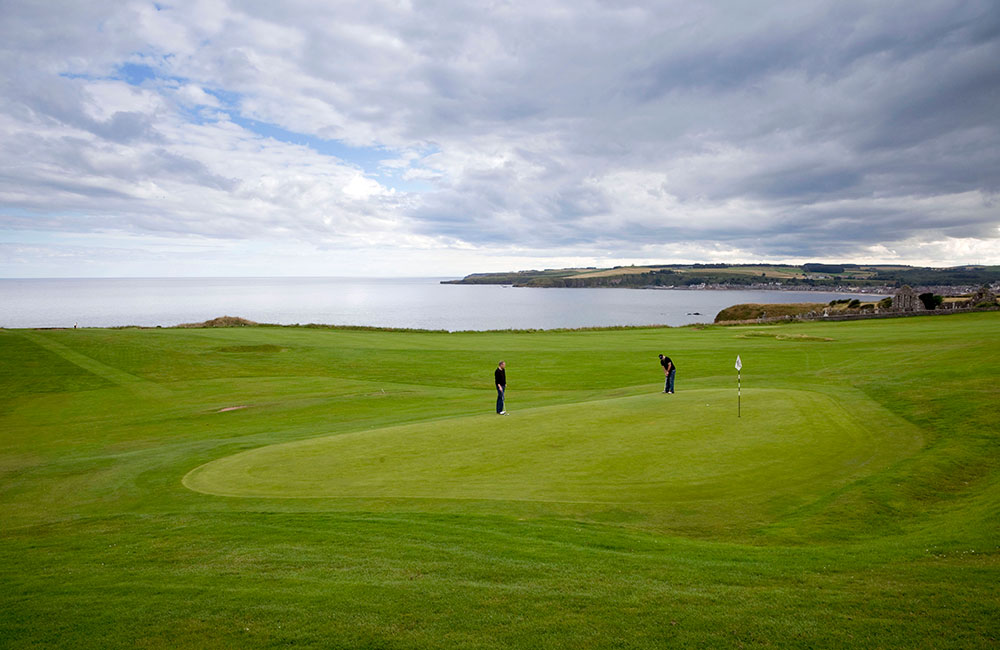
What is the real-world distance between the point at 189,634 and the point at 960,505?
45.7 feet

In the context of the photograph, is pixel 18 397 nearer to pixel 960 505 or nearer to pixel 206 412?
pixel 206 412

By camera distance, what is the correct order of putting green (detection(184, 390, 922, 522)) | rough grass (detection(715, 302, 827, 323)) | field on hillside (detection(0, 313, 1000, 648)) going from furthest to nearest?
rough grass (detection(715, 302, 827, 323)) → putting green (detection(184, 390, 922, 522)) → field on hillside (detection(0, 313, 1000, 648))

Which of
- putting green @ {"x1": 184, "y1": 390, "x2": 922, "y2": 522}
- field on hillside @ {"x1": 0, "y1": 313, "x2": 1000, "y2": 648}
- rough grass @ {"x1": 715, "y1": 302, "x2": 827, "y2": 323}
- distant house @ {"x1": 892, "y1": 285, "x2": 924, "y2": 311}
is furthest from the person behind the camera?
rough grass @ {"x1": 715, "y1": 302, "x2": 827, "y2": 323}

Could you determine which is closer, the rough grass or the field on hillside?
the field on hillside

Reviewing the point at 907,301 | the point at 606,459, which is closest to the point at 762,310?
the point at 907,301

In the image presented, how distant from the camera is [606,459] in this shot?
46.7 ft

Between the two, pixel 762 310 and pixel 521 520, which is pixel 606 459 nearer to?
pixel 521 520

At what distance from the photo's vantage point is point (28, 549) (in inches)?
387

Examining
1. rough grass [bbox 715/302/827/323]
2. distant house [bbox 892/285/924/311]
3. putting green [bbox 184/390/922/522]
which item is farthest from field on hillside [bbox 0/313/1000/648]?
rough grass [bbox 715/302/827/323]

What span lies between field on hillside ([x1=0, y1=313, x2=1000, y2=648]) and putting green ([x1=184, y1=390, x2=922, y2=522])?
100 mm

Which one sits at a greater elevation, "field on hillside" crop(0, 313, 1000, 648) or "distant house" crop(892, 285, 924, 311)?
"distant house" crop(892, 285, 924, 311)

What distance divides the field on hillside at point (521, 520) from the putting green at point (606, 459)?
0.33ft

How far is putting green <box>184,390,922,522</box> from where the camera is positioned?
12.3 metres

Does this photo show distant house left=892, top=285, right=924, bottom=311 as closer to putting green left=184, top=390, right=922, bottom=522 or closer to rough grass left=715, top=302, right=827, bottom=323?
rough grass left=715, top=302, right=827, bottom=323
